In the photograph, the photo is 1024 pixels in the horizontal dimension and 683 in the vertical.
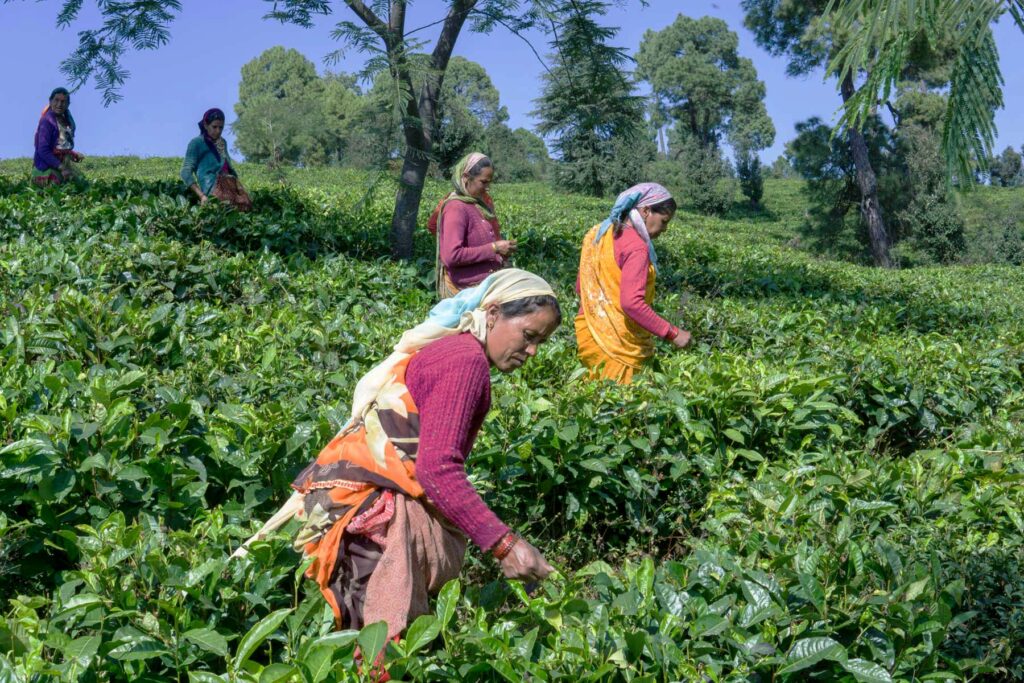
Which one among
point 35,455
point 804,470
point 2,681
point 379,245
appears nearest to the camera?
point 2,681

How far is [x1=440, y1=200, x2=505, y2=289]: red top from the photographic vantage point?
18.0 feet

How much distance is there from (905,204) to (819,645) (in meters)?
28.1

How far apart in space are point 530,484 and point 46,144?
821 centimetres

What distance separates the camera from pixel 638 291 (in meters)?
4.64

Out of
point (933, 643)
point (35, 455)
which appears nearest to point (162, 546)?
point (35, 455)

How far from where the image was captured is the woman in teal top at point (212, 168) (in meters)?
8.12

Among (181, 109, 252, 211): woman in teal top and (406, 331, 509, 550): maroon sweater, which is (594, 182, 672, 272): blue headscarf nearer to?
(406, 331, 509, 550): maroon sweater

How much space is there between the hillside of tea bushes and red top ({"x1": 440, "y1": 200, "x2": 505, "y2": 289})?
55 cm

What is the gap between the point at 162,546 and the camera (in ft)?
8.01

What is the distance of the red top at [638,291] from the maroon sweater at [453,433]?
235 cm

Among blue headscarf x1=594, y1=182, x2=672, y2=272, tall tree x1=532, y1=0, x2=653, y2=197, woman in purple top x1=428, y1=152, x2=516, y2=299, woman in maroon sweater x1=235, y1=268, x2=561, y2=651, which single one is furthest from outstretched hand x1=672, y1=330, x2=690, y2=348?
tall tree x1=532, y1=0, x2=653, y2=197

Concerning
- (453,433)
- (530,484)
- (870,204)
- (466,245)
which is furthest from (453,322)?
(870,204)

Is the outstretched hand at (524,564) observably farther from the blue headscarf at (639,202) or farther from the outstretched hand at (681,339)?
the blue headscarf at (639,202)

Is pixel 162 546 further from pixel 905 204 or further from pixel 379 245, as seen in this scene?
pixel 905 204
